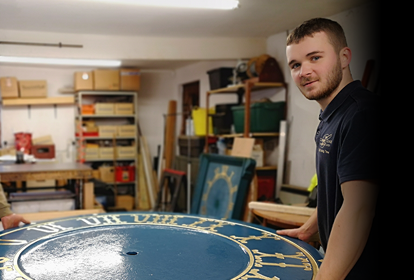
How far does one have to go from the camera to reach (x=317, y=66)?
1177 mm

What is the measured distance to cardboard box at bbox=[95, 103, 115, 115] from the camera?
7121mm

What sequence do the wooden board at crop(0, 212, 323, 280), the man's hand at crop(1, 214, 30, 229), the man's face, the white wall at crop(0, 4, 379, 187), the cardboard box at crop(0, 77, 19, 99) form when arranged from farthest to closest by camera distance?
1. the cardboard box at crop(0, 77, 19, 99)
2. the white wall at crop(0, 4, 379, 187)
3. the man's hand at crop(1, 214, 30, 229)
4. the wooden board at crop(0, 212, 323, 280)
5. the man's face

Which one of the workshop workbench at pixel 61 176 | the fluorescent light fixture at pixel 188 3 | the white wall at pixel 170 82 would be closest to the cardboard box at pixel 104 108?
the white wall at pixel 170 82

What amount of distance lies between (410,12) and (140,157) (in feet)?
24.3

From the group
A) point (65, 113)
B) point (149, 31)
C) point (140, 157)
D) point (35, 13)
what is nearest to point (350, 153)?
point (35, 13)

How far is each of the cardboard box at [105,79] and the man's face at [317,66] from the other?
6213mm

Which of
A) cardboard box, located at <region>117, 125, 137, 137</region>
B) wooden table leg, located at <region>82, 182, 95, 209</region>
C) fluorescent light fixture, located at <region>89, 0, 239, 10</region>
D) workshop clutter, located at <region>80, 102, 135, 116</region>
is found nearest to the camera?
fluorescent light fixture, located at <region>89, 0, 239, 10</region>

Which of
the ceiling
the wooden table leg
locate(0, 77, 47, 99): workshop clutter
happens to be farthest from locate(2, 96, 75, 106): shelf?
the wooden table leg

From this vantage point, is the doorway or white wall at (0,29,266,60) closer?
white wall at (0,29,266,60)

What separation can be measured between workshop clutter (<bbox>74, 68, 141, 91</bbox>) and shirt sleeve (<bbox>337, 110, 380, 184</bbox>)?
253 inches

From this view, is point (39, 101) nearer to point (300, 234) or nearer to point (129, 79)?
point (129, 79)

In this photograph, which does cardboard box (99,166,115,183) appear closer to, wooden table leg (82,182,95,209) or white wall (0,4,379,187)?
white wall (0,4,379,187)

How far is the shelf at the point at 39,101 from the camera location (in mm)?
7184

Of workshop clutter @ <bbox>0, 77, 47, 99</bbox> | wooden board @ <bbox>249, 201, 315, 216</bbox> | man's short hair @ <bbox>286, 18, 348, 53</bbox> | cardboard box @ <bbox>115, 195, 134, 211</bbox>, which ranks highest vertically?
workshop clutter @ <bbox>0, 77, 47, 99</bbox>
